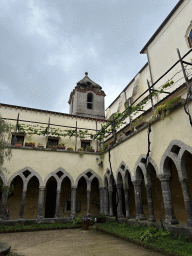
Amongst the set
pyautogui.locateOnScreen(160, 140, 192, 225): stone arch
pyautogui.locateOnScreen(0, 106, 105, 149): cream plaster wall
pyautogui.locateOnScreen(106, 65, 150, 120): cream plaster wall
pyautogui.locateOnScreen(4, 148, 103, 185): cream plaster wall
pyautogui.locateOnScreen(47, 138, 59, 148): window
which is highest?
pyautogui.locateOnScreen(106, 65, 150, 120): cream plaster wall

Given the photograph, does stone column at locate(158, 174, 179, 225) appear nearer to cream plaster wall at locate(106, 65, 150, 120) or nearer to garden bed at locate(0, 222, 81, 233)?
garden bed at locate(0, 222, 81, 233)

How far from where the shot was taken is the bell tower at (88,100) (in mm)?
21830

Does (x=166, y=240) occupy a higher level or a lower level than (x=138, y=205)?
lower

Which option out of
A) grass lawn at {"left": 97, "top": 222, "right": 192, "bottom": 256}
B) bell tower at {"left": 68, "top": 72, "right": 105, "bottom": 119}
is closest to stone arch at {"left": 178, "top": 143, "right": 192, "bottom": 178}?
grass lawn at {"left": 97, "top": 222, "right": 192, "bottom": 256}

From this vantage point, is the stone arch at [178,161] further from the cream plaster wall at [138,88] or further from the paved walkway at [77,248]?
the cream plaster wall at [138,88]

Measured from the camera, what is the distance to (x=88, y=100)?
23.4 meters

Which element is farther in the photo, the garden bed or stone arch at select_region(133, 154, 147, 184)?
the garden bed

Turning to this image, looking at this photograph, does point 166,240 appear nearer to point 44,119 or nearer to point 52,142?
point 52,142

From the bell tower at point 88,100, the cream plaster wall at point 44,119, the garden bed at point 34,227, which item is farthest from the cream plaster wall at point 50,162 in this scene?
the bell tower at point 88,100

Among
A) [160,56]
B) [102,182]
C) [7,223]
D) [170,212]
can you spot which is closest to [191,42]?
[160,56]

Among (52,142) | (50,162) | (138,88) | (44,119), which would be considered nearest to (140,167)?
(50,162)

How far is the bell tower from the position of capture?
21.8 m

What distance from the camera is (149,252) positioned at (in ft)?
17.2

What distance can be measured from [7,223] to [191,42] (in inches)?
584
